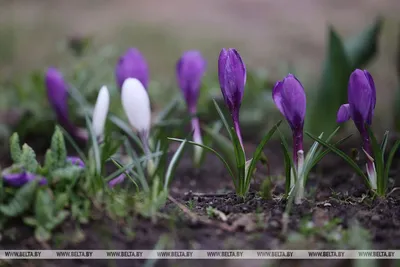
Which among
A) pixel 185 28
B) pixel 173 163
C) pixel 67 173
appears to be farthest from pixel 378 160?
pixel 185 28

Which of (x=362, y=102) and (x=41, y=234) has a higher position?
(x=362, y=102)

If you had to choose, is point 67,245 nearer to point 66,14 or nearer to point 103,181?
point 103,181

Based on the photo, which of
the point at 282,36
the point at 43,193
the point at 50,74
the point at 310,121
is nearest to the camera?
the point at 43,193

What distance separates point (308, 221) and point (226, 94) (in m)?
0.24

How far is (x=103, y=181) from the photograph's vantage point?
31.9 inches

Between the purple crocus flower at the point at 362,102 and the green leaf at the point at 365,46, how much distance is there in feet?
1.71

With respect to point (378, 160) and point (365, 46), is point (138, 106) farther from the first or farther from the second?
point (365, 46)

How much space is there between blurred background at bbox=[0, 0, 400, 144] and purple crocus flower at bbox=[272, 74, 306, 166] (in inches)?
45.7

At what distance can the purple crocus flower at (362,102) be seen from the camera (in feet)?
2.78

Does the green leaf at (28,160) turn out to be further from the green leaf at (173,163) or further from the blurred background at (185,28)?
the blurred background at (185,28)

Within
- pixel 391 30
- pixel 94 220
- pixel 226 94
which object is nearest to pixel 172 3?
pixel 391 30

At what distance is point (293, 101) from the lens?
845 mm

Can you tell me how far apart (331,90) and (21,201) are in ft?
2.61

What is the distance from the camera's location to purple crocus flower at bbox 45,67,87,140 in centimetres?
125
